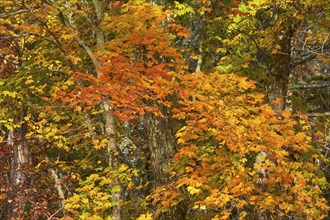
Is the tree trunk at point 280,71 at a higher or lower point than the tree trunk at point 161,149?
higher

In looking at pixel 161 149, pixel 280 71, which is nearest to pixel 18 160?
pixel 161 149

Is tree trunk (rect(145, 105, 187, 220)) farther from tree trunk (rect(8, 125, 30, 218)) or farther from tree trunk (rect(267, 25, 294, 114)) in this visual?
tree trunk (rect(8, 125, 30, 218))

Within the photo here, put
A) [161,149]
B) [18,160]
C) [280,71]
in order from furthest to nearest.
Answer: [18,160] → [280,71] → [161,149]

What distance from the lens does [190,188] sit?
793 centimetres

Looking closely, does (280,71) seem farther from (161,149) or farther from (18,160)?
(18,160)

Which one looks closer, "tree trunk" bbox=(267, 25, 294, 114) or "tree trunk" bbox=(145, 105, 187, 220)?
"tree trunk" bbox=(145, 105, 187, 220)

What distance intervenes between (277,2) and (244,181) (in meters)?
3.77

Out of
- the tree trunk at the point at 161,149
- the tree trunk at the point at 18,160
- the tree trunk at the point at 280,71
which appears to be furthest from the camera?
the tree trunk at the point at 18,160

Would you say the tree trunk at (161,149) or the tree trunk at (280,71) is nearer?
the tree trunk at (161,149)

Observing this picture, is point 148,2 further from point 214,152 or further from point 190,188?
point 190,188

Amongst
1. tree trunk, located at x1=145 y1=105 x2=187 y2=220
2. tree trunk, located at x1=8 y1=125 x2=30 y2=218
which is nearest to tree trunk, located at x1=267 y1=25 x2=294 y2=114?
tree trunk, located at x1=145 y1=105 x2=187 y2=220

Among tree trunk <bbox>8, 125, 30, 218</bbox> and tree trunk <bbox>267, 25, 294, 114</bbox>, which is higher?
tree trunk <bbox>267, 25, 294, 114</bbox>

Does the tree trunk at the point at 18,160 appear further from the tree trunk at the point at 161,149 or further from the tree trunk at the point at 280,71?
the tree trunk at the point at 280,71

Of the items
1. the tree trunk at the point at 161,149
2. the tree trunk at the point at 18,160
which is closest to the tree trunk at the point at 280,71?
the tree trunk at the point at 161,149
